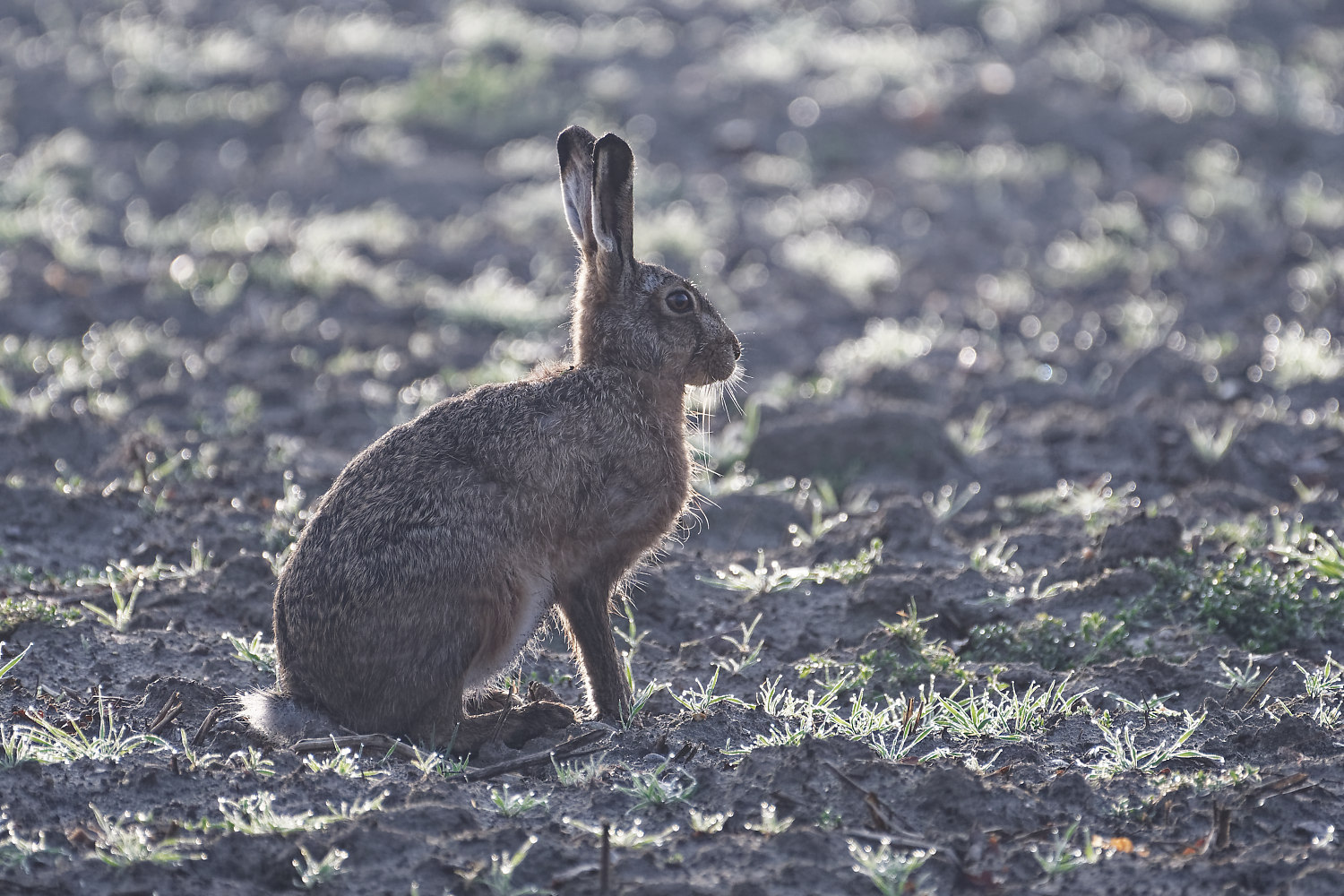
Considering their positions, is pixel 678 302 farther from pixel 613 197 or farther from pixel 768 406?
pixel 768 406

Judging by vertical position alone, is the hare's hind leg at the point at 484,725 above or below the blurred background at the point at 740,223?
below

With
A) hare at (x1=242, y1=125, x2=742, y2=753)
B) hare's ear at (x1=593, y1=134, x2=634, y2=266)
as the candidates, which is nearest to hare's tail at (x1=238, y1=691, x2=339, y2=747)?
hare at (x1=242, y1=125, x2=742, y2=753)

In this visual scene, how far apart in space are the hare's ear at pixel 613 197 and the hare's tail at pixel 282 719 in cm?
183

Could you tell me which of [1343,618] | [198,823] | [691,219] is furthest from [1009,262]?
[198,823]

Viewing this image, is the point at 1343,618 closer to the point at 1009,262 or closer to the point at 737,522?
the point at 737,522

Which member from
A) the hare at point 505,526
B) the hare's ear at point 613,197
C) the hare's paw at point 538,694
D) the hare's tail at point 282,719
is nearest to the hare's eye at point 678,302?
the hare at point 505,526

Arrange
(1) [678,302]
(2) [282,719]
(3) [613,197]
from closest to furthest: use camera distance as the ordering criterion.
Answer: (2) [282,719], (3) [613,197], (1) [678,302]

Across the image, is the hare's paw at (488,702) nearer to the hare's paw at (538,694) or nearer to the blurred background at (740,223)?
the hare's paw at (538,694)

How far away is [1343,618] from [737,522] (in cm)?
258

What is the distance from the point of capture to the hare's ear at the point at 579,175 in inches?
199

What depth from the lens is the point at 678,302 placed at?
5.25 m

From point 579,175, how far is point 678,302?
57cm

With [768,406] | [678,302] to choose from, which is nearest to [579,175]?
[678,302]

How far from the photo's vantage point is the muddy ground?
12.6 feet
